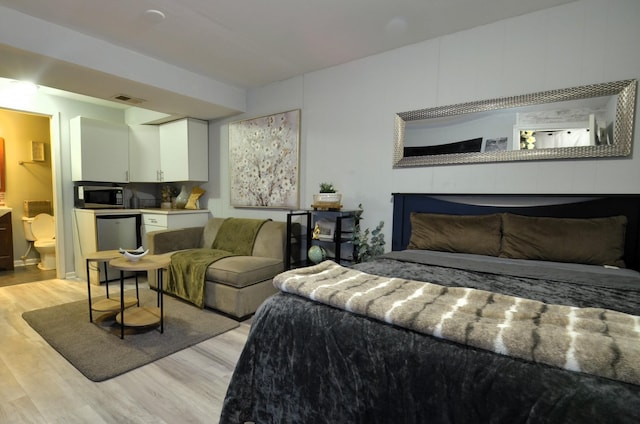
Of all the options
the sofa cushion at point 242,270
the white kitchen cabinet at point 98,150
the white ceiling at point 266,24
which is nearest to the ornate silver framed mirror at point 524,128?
the white ceiling at point 266,24

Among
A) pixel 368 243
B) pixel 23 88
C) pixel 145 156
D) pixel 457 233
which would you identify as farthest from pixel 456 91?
pixel 23 88

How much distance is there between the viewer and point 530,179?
2.33m

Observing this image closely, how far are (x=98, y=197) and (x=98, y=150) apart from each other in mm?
655

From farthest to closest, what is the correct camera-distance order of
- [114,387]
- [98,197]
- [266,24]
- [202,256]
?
[98,197] → [202,256] → [266,24] → [114,387]

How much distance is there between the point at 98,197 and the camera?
422cm

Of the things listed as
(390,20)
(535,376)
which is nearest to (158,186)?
(390,20)

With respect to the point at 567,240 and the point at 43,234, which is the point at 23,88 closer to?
the point at 43,234

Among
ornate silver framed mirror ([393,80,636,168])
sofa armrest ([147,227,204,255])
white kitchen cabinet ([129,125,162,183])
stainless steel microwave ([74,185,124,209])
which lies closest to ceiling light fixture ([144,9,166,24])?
ornate silver framed mirror ([393,80,636,168])

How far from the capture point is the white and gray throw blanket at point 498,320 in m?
0.83

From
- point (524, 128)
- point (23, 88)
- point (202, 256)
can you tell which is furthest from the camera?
point (23, 88)

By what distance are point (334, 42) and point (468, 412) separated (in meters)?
2.83

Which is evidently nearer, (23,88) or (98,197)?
(23,88)

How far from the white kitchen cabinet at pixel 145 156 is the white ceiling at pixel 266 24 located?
62.6 inches

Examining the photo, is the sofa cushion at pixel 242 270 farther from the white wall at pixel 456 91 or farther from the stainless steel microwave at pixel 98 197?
the stainless steel microwave at pixel 98 197
